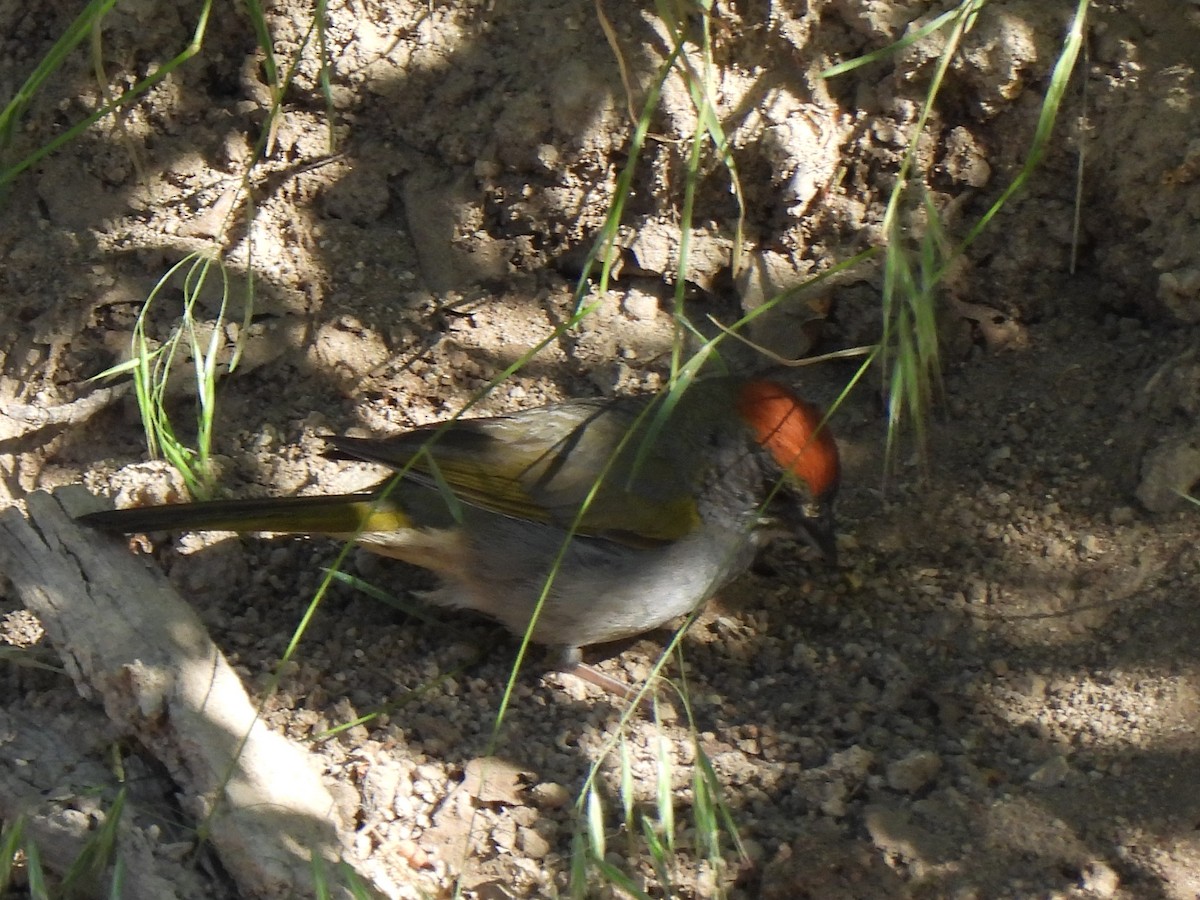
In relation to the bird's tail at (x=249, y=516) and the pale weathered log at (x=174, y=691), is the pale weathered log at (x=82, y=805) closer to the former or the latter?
the pale weathered log at (x=174, y=691)

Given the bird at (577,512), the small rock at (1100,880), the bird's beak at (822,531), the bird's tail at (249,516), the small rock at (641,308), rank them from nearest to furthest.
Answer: the small rock at (1100,880) < the bird's tail at (249,516) < the bird at (577,512) < the bird's beak at (822,531) < the small rock at (641,308)

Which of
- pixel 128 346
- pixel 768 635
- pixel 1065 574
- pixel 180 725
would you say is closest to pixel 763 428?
pixel 768 635

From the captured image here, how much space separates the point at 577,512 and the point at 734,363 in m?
1.10

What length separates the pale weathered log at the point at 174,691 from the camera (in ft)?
10.2

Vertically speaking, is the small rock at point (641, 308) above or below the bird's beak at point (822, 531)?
above

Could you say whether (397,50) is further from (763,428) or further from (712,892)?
(712,892)

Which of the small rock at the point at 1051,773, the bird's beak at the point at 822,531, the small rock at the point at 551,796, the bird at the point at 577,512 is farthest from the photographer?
the bird's beak at the point at 822,531

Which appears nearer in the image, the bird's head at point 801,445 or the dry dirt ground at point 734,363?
the dry dirt ground at point 734,363

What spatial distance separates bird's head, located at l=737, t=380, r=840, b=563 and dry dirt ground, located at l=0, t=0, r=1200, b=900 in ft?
0.70

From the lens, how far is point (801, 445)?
4.10 metres

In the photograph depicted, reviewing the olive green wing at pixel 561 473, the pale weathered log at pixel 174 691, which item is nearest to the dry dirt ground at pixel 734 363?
the pale weathered log at pixel 174 691

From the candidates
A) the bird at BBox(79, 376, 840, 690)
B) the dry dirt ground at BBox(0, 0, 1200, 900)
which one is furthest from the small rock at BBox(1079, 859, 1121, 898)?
the bird at BBox(79, 376, 840, 690)

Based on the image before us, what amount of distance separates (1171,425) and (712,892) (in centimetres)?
200

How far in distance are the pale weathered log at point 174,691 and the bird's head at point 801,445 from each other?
169cm
